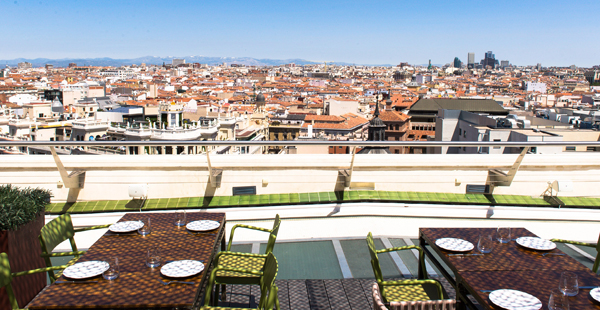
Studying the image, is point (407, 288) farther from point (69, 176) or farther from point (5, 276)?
point (69, 176)

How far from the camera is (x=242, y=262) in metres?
2.19

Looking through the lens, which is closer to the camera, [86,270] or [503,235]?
[86,270]

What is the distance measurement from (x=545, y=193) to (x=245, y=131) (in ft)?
98.8

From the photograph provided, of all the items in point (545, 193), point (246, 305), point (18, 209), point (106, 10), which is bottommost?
point (246, 305)

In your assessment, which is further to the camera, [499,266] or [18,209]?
[18,209]

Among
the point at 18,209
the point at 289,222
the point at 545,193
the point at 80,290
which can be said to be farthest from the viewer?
the point at 545,193

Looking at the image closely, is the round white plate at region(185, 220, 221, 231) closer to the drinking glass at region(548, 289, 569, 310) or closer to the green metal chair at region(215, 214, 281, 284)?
the green metal chair at region(215, 214, 281, 284)

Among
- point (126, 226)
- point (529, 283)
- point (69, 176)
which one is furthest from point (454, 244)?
point (69, 176)

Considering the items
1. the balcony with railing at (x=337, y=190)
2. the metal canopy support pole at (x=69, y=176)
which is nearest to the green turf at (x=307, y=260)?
the balcony with railing at (x=337, y=190)

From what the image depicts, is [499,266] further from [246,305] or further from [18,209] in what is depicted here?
[18,209]

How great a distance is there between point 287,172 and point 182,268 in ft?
6.13

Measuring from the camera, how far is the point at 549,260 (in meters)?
1.85

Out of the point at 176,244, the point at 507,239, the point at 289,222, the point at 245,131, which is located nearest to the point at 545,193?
the point at 507,239

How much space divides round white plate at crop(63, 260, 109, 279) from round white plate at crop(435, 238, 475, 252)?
1.36 metres
